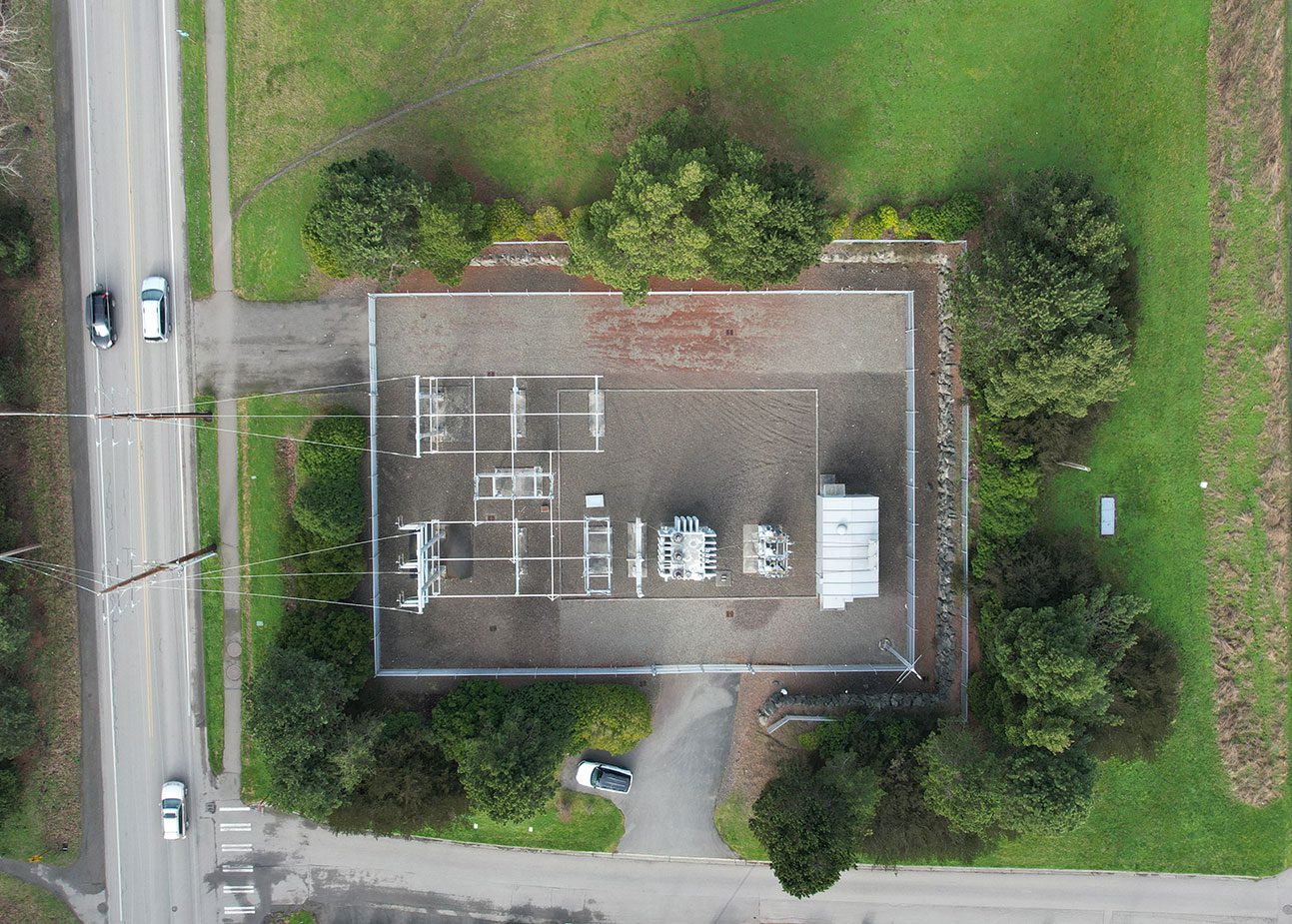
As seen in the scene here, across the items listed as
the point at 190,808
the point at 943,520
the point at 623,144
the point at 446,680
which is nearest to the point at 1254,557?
the point at 943,520

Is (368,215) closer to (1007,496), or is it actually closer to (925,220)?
(925,220)

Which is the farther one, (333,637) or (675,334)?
(675,334)

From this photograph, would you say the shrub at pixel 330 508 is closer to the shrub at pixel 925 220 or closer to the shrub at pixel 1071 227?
the shrub at pixel 925 220

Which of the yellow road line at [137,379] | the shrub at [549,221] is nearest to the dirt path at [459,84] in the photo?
the yellow road line at [137,379]

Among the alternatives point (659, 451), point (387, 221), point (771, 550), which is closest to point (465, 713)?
point (659, 451)

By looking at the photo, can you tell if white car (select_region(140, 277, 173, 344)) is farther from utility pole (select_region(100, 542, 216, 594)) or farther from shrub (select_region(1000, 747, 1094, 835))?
shrub (select_region(1000, 747, 1094, 835))

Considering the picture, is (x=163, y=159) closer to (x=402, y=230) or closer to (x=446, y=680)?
(x=402, y=230)
